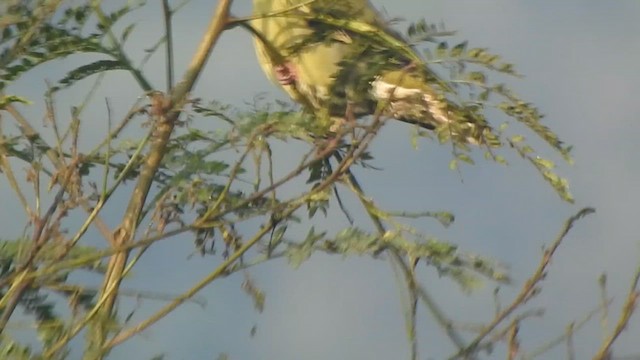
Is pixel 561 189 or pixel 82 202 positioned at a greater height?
pixel 82 202

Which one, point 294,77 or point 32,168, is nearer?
point 32,168

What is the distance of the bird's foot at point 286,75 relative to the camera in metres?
3.96

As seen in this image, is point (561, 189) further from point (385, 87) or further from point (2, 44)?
point (2, 44)

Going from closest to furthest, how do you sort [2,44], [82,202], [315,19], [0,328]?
1. [0,328]
2. [82,202]
3. [2,44]
4. [315,19]

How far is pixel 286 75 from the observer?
404 centimetres

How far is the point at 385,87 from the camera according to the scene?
2.53 m

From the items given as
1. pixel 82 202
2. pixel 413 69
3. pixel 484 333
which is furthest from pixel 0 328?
pixel 413 69

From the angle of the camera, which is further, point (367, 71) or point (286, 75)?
point (286, 75)

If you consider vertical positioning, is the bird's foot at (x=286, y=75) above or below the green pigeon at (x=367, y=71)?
below

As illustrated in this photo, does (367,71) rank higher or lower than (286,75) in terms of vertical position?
higher

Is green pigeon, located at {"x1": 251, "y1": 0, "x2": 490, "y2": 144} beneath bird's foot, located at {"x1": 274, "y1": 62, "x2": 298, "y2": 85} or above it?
above

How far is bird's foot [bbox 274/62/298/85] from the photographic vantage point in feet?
13.0

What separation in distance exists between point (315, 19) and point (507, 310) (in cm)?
77

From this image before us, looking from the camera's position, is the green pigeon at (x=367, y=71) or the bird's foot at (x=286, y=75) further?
the bird's foot at (x=286, y=75)
